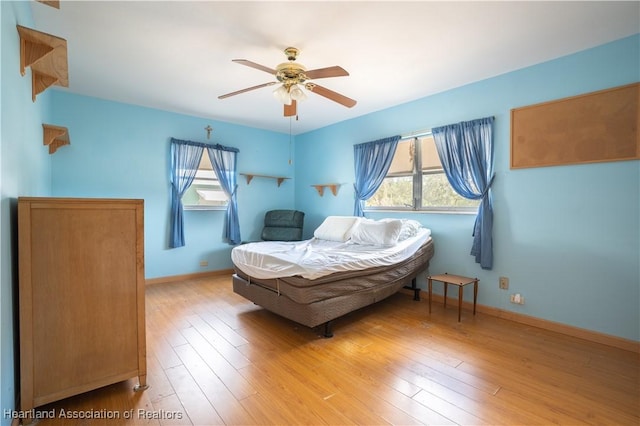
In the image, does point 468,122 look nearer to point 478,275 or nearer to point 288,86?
point 478,275

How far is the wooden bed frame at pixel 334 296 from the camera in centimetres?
254

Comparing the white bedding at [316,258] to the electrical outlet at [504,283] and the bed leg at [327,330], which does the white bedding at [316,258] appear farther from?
the electrical outlet at [504,283]

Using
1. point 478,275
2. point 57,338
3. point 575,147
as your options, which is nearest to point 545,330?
point 478,275

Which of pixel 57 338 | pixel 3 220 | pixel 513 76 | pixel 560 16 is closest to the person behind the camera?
pixel 3 220

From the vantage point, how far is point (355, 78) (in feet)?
10.7

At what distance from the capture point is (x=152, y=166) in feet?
14.5

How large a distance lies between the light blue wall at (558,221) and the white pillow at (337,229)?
107 cm

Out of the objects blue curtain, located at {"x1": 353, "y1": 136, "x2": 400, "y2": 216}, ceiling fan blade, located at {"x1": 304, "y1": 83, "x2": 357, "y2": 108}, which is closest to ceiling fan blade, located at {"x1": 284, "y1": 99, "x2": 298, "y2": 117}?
ceiling fan blade, located at {"x1": 304, "y1": 83, "x2": 357, "y2": 108}

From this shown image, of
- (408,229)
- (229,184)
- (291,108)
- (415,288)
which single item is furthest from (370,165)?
(229,184)

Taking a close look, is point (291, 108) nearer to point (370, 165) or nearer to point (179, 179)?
point (370, 165)

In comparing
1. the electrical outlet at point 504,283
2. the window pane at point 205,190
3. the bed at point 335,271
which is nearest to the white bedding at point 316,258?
the bed at point 335,271

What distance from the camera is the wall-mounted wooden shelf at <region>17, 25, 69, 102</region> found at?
154 centimetres

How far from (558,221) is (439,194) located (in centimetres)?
128

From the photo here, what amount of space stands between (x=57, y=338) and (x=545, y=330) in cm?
396
